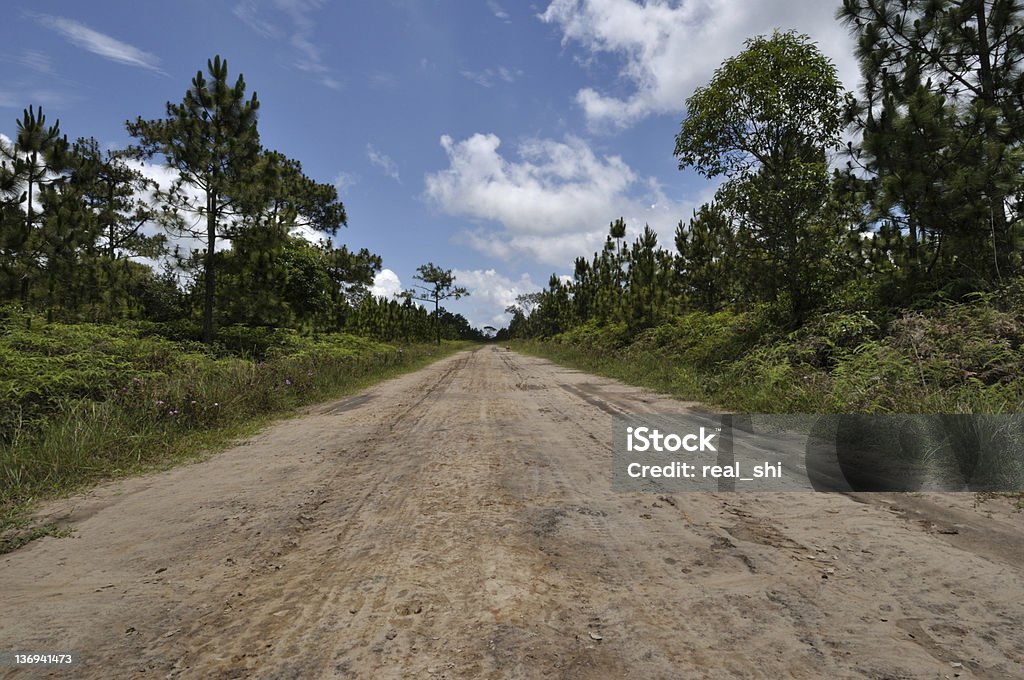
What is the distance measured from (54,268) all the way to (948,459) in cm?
1651

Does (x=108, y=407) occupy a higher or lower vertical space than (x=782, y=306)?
lower

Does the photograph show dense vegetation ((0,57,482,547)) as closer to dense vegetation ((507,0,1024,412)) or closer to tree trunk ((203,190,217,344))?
tree trunk ((203,190,217,344))

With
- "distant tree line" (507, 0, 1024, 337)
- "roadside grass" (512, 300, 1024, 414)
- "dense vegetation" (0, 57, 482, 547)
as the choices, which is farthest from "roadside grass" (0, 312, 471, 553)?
"distant tree line" (507, 0, 1024, 337)

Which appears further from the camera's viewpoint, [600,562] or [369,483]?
[369,483]

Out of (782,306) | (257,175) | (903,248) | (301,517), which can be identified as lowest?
(301,517)

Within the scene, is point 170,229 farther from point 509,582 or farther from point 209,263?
point 509,582

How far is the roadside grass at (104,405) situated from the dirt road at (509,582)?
0.64 m

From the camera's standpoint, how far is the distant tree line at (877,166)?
782cm

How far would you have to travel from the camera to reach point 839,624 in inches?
81.0

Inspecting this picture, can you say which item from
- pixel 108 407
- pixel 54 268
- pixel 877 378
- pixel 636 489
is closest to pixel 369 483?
pixel 636 489

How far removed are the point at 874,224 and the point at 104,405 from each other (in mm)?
12648

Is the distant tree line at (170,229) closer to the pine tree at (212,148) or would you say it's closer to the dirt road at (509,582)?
the pine tree at (212,148)

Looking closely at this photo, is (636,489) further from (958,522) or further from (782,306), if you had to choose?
(782,306)

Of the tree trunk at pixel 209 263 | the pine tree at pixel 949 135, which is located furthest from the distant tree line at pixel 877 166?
the tree trunk at pixel 209 263
